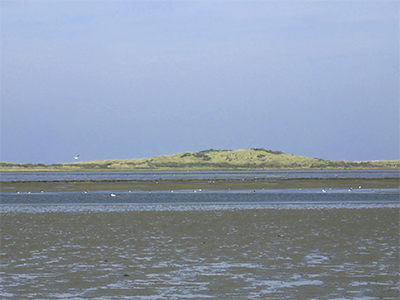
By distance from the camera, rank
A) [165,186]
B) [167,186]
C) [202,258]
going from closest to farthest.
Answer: [202,258] < [165,186] < [167,186]

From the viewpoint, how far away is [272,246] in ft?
69.9

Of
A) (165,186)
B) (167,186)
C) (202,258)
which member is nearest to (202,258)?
(202,258)

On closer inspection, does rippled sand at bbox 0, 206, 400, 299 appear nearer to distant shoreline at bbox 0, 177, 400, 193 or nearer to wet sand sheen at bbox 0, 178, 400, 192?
distant shoreline at bbox 0, 177, 400, 193

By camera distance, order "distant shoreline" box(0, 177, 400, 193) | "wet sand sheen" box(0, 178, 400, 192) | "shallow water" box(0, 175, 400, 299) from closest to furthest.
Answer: "shallow water" box(0, 175, 400, 299) → "distant shoreline" box(0, 177, 400, 193) → "wet sand sheen" box(0, 178, 400, 192)

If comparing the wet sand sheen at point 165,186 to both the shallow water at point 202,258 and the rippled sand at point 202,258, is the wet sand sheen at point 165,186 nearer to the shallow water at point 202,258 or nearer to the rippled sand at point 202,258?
the shallow water at point 202,258

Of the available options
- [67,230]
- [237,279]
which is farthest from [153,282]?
[67,230]

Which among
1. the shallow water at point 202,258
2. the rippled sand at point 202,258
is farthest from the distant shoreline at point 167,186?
the rippled sand at point 202,258

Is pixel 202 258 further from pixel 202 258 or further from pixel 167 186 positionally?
pixel 167 186

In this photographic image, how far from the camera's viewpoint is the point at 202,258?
1867 centimetres

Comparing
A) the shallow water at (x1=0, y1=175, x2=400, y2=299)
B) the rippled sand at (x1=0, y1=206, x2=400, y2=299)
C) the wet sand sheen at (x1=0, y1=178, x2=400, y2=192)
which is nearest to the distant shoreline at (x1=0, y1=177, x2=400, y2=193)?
the wet sand sheen at (x1=0, y1=178, x2=400, y2=192)

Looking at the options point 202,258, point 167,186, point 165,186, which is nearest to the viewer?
point 202,258

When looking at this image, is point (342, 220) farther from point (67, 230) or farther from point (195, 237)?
point (67, 230)

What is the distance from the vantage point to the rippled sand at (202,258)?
13.9 m

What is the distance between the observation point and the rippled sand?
45.6 feet
